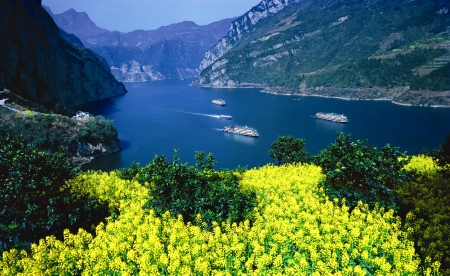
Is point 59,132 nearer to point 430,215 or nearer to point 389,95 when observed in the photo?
point 430,215

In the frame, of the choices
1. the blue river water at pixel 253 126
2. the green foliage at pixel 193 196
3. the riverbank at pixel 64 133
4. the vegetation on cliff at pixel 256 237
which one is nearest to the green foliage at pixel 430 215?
the vegetation on cliff at pixel 256 237

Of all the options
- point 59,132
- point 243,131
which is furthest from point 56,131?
point 243,131

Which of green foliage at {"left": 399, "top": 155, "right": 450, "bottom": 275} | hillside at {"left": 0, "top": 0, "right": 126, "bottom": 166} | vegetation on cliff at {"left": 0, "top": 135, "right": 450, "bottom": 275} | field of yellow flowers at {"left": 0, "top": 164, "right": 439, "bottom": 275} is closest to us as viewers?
field of yellow flowers at {"left": 0, "top": 164, "right": 439, "bottom": 275}

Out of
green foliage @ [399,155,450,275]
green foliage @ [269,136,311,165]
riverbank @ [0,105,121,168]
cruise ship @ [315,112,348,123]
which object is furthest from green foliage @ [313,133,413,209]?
cruise ship @ [315,112,348,123]

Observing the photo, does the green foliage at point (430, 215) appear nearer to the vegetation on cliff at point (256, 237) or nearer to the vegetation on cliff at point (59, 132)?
the vegetation on cliff at point (256, 237)

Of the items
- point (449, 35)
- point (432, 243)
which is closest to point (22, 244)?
point (432, 243)

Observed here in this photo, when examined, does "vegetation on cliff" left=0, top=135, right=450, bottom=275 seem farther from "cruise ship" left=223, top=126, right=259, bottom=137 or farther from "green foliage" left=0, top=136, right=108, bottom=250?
"cruise ship" left=223, top=126, right=259, bottom=137
